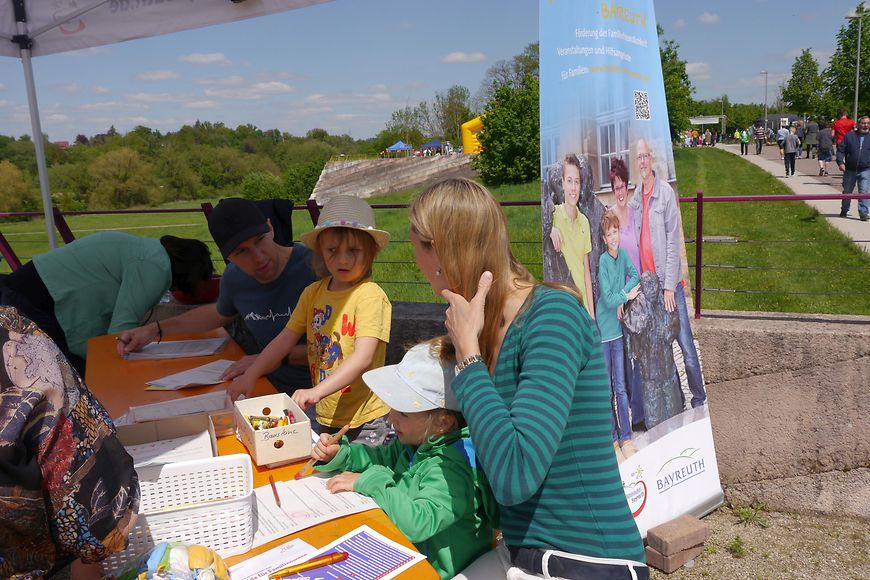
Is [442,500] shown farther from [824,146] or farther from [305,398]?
[824,146]

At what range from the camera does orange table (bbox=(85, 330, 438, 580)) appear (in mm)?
1496

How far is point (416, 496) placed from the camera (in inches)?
62.2

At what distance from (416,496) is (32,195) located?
125 ft

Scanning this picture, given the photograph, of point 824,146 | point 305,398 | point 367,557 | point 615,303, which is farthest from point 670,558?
point 824,146

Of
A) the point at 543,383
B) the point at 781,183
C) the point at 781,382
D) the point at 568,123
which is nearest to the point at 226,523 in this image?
the point at 543,383

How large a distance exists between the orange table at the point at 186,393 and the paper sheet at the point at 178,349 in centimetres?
6

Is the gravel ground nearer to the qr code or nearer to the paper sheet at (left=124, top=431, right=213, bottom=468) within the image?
the qr code

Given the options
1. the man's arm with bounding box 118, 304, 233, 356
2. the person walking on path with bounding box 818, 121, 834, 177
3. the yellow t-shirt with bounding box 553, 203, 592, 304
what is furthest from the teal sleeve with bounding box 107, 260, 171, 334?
the person walking on path with bounding box 818, 121, 834, 177

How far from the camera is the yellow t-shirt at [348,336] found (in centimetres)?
242

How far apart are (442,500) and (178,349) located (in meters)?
2.27

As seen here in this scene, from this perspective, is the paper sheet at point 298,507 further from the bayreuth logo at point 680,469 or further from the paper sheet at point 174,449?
the bayreuth logo at point 680,469

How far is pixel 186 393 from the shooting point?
8.79 ft

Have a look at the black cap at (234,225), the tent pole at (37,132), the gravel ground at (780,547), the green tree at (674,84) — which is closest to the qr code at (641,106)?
the black cap at (234,225)

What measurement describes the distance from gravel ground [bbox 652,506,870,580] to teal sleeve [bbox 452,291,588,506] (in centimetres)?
251
